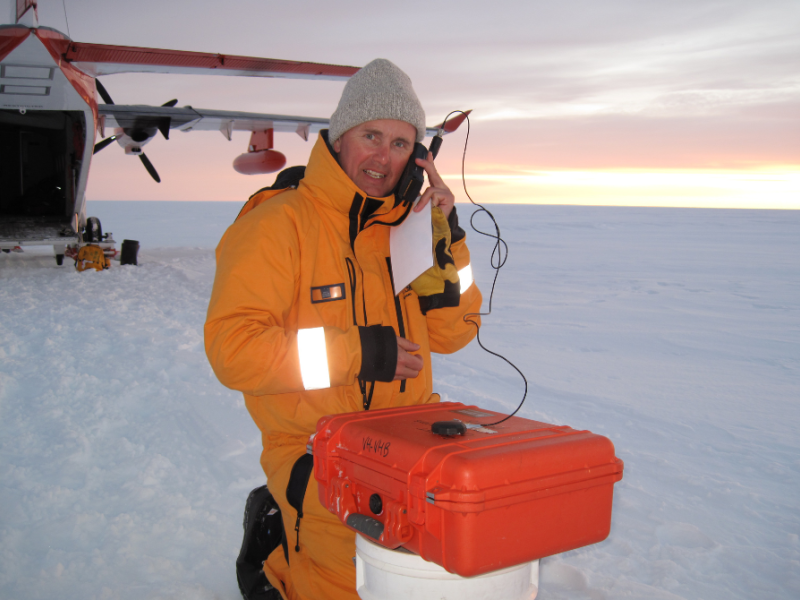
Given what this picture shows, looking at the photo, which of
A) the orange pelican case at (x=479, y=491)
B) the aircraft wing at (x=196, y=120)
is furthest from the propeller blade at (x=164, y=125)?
the orange pelican case at (x=479, y=491)

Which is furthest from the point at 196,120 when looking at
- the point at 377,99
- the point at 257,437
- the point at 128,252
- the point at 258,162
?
the point at 377,99

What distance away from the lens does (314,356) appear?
1571mm

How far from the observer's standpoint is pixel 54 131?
9.35 meters

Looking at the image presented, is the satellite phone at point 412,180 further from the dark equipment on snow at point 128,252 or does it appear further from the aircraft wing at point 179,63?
the dark equipment on snow at point 128,252

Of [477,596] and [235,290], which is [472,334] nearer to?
[235,290]

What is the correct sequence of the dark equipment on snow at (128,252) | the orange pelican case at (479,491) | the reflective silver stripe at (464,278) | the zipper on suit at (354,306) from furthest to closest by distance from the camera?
the dark equipment on snow at (128,252), the reflective silver stripe at (464,278), the zipper on suit at (354,306), the orange pelican case at (479,491)

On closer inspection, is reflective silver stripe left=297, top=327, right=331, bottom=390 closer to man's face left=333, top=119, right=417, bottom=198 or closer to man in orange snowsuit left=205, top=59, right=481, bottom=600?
man in orange snowsuit left=205, top=59, right=481, bottom=600

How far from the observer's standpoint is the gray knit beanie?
1916 mm

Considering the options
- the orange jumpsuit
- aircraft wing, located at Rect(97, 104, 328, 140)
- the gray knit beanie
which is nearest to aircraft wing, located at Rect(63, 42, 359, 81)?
A: aircraft wing, located at Rect(97, 104, 328, 140)

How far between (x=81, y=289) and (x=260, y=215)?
6324 millimetres

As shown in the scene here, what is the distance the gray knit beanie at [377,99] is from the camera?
192cm

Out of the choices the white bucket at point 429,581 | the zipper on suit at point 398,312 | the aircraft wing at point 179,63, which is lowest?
the white bucket at point 429,581

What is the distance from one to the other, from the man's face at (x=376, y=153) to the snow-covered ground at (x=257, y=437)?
161cm

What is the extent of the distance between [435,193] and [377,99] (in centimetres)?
37
